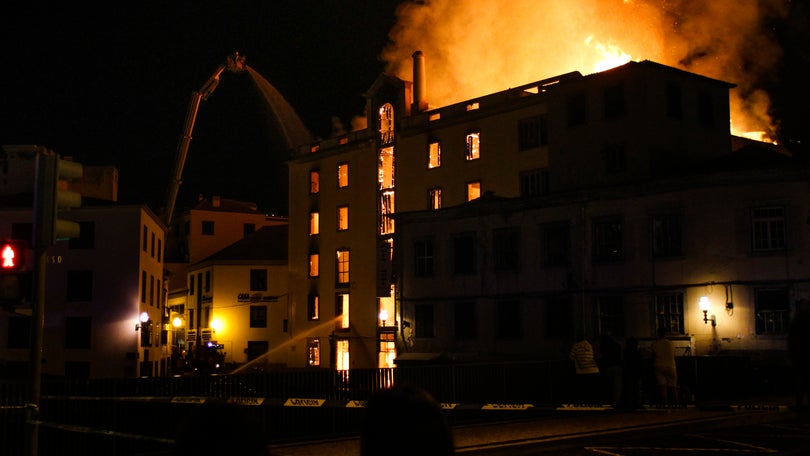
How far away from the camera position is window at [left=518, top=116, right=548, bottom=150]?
4869 centimetres

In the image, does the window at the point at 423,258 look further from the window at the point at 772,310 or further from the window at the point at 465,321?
the window at the point at 772,310

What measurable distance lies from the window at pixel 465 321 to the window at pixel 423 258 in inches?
98.6

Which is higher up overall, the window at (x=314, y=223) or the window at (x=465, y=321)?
the window at (x=314, y=223)

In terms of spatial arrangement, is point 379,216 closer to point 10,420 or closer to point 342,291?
point 342,291

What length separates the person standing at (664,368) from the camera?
21250 mm

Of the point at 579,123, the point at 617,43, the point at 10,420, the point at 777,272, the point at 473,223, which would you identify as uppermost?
the point at 617,43

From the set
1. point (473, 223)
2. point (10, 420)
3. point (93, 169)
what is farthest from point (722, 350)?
point (93, 169)

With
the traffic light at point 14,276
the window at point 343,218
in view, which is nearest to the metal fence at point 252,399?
the traffic light at point 14,276

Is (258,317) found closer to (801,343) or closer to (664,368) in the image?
(664,368)

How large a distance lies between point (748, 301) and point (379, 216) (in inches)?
1200

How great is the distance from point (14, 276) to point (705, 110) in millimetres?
40213

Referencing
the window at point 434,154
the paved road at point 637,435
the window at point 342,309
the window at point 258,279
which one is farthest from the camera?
the window at point 258,279

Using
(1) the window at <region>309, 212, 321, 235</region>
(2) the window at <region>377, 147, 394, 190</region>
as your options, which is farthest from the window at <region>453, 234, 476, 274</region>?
(1) the window at <region>309, 212, 321, 235</region>

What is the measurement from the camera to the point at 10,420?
15109mm
